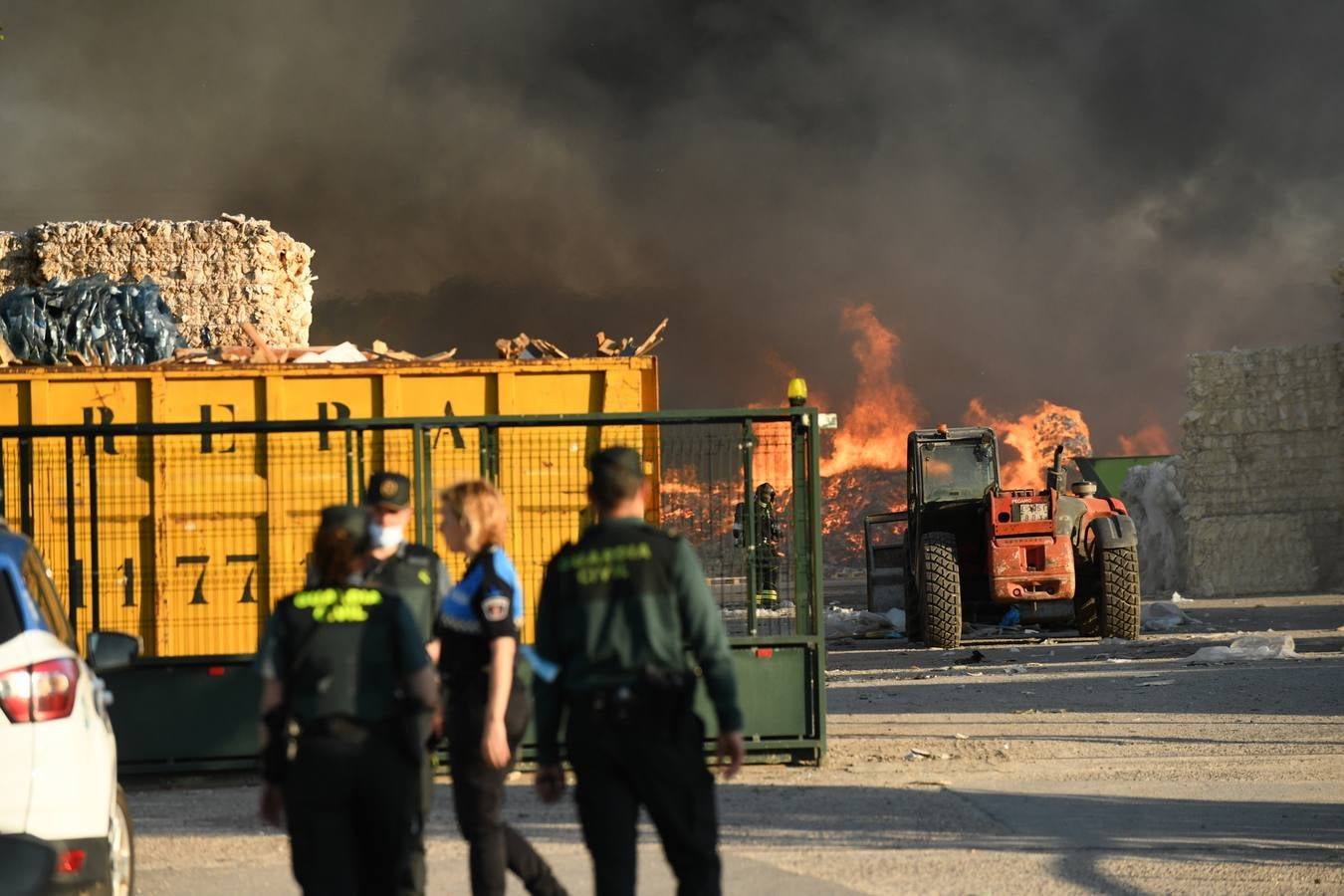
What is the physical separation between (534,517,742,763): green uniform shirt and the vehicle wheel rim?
1.75 meters

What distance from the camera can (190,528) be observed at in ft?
36.0

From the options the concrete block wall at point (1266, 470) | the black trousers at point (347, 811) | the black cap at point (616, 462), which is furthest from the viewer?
the concrete block wall at point (1266, 470)

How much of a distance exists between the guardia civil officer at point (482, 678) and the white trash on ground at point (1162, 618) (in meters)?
18.5

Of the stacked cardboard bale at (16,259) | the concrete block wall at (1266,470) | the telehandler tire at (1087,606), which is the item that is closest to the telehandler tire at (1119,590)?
the telehandler tire at (1087,606)

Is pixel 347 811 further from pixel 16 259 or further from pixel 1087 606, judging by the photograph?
pixel 16 259

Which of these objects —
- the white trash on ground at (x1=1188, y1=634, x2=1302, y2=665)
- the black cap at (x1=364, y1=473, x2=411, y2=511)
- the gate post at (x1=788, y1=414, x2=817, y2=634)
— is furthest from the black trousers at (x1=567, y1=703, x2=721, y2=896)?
the white trash on ground at (x1=1188, y1=634, x2=1302, y2=665)

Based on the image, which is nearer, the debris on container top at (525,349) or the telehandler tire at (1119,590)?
the debris on container top at (525,349)

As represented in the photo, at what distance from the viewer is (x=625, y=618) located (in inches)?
190

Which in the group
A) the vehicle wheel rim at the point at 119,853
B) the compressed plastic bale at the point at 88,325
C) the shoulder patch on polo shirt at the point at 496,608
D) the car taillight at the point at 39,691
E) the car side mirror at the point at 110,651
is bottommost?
the vehicle wheel rim at the point at 119,853

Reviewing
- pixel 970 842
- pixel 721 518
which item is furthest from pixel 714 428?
pixel 970 842

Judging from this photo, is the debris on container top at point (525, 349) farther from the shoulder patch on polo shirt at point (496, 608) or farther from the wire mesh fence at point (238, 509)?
the shoulder patch on polo shirt at point (496, 608)

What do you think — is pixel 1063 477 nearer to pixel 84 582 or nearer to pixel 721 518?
pixel 721 518

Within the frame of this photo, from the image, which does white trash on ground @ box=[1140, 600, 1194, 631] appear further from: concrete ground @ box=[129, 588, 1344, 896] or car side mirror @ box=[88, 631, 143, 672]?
car side mirror @ box=[88, 631, 143, 672]

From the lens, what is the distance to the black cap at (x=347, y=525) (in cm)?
480
